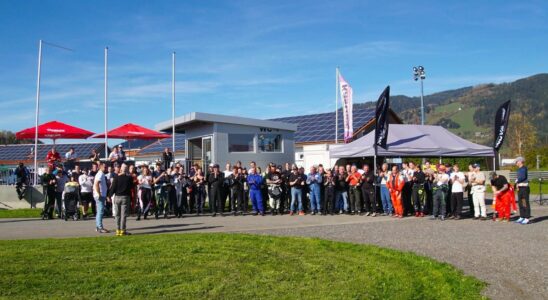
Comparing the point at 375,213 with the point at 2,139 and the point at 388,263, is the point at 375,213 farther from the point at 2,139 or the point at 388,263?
the point at 2,139

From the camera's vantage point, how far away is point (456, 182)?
16938mm

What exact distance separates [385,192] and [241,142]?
713cm

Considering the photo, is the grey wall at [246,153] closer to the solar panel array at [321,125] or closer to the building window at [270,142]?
the building window at [270,142]

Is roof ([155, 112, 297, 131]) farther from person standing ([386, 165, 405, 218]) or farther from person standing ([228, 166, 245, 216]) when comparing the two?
person standing ([386, 165, 405, 218])

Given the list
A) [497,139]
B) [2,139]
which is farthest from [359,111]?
[2,139]

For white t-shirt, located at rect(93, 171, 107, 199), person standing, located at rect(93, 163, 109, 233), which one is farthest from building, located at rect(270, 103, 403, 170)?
person standing, located at rect(93, 163, 109, 233)

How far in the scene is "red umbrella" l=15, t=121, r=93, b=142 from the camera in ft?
82.9

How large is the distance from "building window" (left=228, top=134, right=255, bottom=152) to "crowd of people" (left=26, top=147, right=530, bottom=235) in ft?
9.40

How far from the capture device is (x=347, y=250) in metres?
10.4

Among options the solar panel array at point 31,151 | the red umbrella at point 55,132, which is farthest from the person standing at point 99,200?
the solar panel array at point 31,151

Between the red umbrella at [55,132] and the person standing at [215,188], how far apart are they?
1066 centimetres

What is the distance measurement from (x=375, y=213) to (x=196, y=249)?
9442 mm

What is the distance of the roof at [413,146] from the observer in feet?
66.7

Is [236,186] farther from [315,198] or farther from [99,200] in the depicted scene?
[99,200]
